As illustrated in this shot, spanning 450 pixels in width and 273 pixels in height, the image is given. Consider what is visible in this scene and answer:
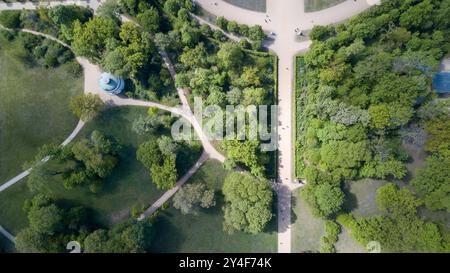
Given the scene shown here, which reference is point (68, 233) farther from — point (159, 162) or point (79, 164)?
point (159, 162)

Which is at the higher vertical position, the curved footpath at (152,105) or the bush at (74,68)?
the bush at (74,68)

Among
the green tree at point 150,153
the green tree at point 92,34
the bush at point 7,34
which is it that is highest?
the bush at point 7,34

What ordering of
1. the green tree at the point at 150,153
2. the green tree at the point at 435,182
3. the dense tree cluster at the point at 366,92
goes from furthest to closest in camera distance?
the green tree at the point at 150,153
the dense tree cluster at the point at 366,92
the green tree at the point at 435,182

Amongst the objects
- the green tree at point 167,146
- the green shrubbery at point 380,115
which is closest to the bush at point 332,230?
Answer: the green shrubbery at point 380,115

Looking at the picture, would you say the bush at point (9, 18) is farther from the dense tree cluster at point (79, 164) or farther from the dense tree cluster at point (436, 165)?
the dense tree cluster at point (436, 165)

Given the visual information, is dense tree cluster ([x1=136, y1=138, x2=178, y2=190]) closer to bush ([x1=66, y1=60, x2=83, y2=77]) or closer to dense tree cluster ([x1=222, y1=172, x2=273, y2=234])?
dense tree cluster ([x1=222, y1=172, x2=273, y2=234])

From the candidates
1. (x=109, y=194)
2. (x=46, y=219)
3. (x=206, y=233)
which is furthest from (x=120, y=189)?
(x=206, y=233)
